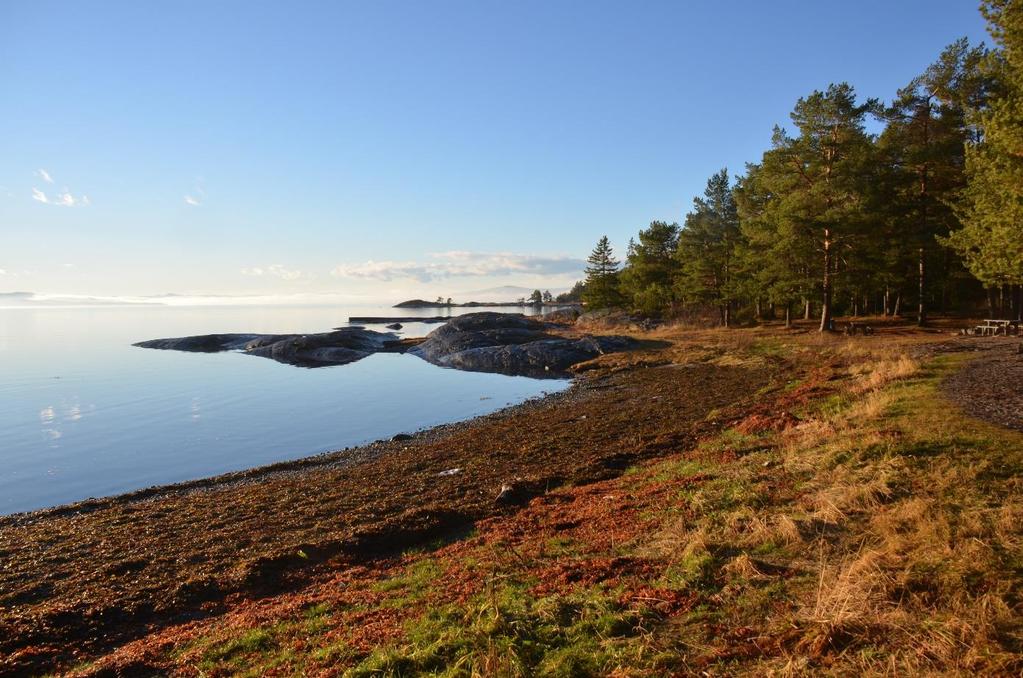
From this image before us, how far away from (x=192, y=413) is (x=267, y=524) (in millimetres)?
19784

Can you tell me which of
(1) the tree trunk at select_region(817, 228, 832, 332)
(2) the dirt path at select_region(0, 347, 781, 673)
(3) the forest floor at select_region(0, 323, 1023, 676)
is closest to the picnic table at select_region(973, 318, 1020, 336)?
(1) the tree trunk at select_region(817, 228, 832, 332)

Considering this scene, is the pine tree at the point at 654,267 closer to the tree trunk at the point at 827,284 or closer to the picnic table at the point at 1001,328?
the tree trunk at the point at 827,284

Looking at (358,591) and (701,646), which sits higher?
(701,646)

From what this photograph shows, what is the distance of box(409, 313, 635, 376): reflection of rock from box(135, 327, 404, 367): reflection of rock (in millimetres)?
7043

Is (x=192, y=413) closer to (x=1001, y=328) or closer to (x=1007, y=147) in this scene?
(x=1007, y=147)

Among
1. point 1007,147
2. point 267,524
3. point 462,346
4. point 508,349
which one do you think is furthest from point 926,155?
point 267,524

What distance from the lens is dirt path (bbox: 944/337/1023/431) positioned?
12484mm

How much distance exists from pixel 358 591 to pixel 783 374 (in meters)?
25.3

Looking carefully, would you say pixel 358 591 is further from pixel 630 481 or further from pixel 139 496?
pixel 139 496

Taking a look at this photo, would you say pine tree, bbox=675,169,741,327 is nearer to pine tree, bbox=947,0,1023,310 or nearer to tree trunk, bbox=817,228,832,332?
tree trunk, bbox=817,228,832,332

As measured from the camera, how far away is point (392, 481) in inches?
623

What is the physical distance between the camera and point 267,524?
12.7m

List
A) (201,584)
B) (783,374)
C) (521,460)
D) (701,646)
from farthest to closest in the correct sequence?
(783,374)
(521,460)
(201,584)
(701,646)

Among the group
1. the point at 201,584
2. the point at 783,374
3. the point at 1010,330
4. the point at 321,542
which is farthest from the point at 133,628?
the point at 1010,330
